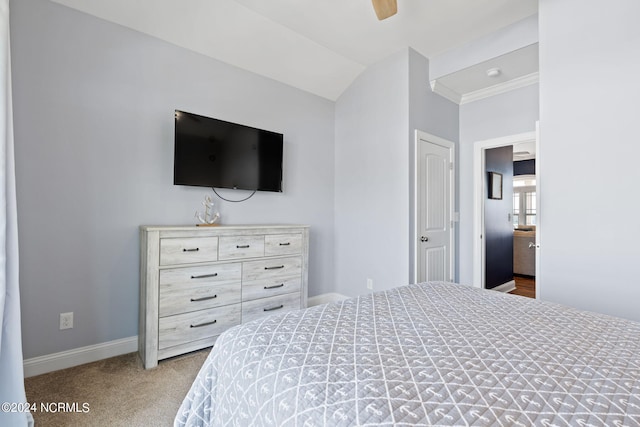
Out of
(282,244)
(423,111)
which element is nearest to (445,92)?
(423,111)

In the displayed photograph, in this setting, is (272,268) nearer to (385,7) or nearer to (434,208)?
Result: (434,208)

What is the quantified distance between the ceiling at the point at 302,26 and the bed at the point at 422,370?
8.12ft

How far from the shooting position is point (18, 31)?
202 centimetres

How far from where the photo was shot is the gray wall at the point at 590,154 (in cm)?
191

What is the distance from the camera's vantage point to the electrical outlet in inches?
85.6

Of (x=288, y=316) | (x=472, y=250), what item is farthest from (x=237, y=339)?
(x=472, y=250)

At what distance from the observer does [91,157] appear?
2.27 m

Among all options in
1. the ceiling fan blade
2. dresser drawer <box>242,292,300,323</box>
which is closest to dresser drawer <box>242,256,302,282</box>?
dresser drawer <box>242,292,300,323</box>

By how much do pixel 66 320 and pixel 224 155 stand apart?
171 cm

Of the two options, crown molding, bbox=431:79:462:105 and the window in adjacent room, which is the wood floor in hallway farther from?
the window in adjacent room

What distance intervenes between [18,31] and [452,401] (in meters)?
3.11

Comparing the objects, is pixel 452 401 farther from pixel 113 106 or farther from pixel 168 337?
pixel 113 106

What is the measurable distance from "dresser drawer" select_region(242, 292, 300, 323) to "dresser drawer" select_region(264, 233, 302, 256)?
0.41 meters

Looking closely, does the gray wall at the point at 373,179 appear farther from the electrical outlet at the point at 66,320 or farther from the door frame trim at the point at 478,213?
the electrical outlet at the point at 66,320
